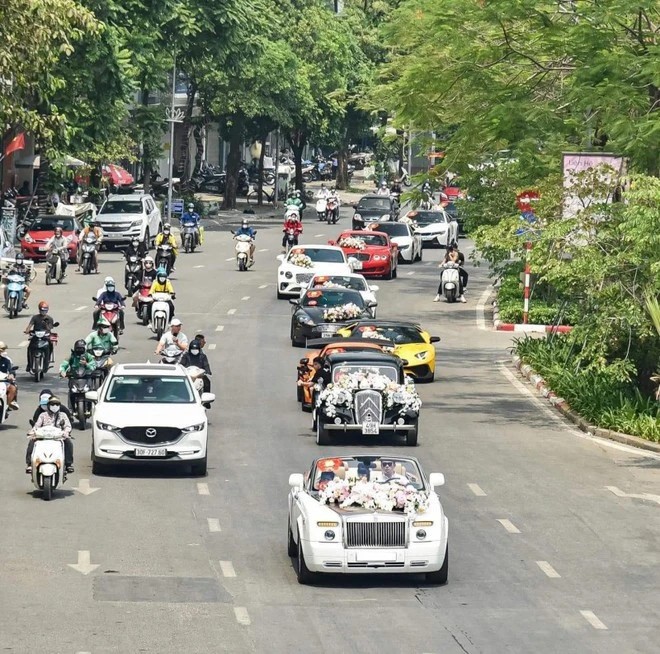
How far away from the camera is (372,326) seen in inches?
1433

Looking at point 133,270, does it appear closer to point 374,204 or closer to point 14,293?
point 14,293

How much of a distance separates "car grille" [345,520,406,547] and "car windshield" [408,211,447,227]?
2061 inches

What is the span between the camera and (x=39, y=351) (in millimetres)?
35156

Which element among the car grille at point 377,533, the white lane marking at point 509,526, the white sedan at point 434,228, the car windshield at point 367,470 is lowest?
the white sedan at point 434,228

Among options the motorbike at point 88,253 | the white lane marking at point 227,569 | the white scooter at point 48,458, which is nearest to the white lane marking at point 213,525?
the white lane marking at point 227,569

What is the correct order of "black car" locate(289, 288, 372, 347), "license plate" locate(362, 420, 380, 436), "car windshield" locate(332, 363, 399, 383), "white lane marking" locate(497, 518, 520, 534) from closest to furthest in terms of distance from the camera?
"white lane marking" locate(497, 518, 520, 534)
"license plate" locate(362, 420, 380, 436)
"car windshield" locate(332, 363, 399, 383)
"black car" locate(289, 288, 372, 347)

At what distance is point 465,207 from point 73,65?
1648cm

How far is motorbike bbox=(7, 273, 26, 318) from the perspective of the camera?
44.2 metres

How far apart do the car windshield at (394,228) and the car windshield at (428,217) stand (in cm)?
658

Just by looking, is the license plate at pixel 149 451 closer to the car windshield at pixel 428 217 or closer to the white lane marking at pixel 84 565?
the white lane marking at pixel 84 565

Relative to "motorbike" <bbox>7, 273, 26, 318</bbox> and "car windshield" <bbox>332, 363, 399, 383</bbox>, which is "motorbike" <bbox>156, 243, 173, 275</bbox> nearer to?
"motorbike" <bbox>7, 273, 26, 318</bbox>

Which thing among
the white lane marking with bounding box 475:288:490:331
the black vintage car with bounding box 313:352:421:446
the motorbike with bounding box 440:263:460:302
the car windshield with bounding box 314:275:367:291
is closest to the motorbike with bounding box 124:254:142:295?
the car windshield with bounding box 314:275:367:291

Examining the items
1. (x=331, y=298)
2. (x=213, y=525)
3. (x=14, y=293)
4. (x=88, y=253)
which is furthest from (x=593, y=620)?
(x=88, y=253)

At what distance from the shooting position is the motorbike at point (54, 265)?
52.4 meters
